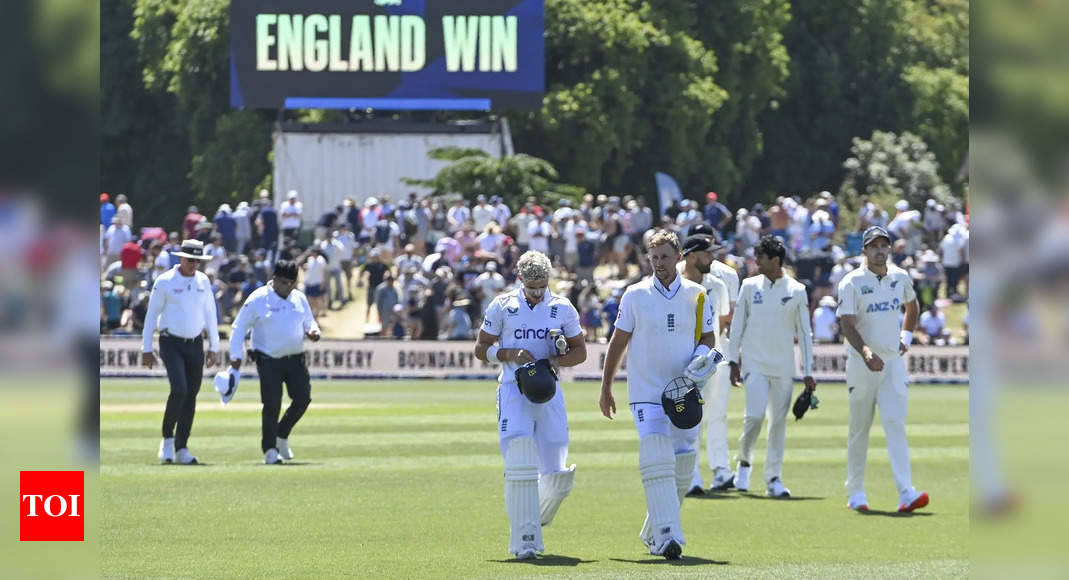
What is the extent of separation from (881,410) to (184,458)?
736 centimetres

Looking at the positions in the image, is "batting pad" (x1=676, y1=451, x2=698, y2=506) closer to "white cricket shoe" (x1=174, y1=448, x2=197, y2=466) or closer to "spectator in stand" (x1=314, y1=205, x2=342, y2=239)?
"white cricket shoe" (x1=174, y1=448, x2=197, y2=466)

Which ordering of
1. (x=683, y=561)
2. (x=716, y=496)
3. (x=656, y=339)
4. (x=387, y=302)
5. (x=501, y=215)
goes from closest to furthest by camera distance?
(x=683, y=561) < (x=656, y=339) < (x=716, y=496) < (x=387, y=302) < (x=501, y=215)

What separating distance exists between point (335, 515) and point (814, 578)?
482 centimetres

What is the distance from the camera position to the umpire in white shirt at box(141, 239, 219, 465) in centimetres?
1628

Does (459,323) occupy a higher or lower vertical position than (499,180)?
lower

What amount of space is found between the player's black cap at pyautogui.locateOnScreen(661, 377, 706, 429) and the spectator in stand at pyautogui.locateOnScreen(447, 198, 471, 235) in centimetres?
2988

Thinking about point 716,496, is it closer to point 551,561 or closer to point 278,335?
point 278,335

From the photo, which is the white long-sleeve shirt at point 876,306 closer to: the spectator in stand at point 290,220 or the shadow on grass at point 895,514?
the shadow on grass at point 895,514

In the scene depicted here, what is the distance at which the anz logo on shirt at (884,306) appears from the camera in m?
13.2

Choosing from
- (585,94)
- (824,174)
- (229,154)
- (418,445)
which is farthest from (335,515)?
(824,174)

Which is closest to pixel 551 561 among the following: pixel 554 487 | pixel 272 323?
pixel 554 487

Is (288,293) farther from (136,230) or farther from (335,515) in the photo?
(136,230)

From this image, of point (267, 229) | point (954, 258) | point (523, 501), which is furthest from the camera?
point (267, 229)

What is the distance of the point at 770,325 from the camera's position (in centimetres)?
1434
